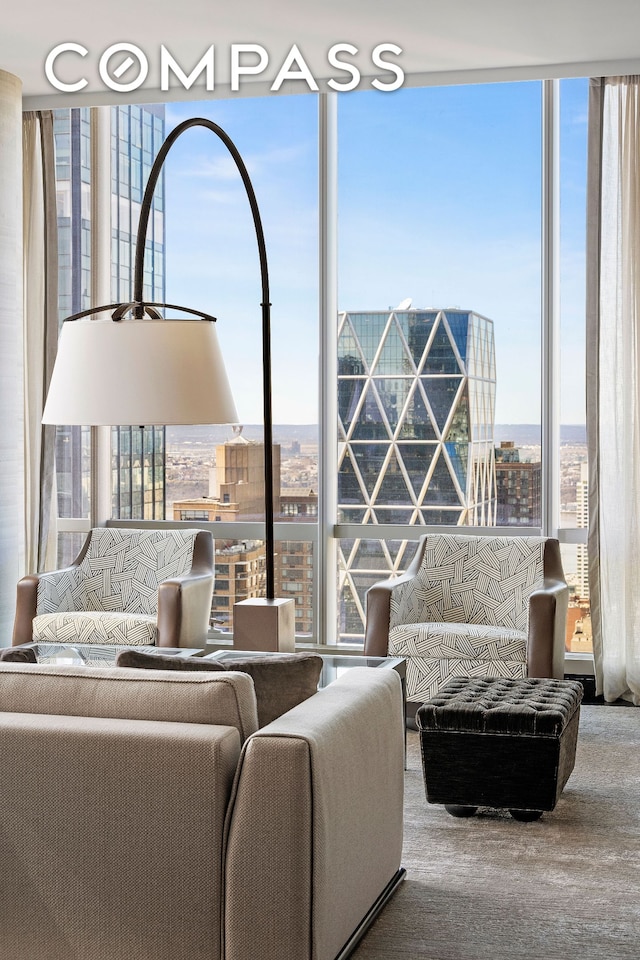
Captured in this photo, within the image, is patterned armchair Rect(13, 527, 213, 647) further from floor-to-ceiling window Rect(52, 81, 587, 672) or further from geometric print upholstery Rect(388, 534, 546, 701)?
geometric print upholstery Rect(388, 534, 546, 701)

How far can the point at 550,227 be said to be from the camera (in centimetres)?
550

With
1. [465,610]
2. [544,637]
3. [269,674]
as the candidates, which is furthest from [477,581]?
[269,674]

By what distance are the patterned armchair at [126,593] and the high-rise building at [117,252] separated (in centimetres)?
37

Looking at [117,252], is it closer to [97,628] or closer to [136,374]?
[97,628]

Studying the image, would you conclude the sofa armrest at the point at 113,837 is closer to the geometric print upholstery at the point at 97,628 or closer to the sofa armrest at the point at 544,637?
the sofa armrest at the point at 544,637

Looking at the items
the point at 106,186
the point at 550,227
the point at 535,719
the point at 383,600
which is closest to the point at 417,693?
the point at 383,600

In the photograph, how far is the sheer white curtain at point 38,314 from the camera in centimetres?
593

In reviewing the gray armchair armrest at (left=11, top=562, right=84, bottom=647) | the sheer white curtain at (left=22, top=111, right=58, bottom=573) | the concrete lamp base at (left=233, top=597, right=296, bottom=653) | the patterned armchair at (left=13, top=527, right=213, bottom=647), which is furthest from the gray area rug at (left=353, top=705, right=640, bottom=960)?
the sheer white curtain at (left=22, top=111, right=58, bottom=573)

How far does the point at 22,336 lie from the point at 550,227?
2.77m

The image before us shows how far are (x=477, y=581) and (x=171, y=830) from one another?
320 centimetres

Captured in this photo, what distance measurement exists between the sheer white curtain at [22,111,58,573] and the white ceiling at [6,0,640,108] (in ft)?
1.33

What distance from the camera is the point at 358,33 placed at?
4.93m

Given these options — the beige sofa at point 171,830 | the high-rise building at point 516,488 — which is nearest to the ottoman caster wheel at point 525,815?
the beige sofa at point 171,830

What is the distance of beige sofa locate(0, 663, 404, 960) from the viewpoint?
211cm
